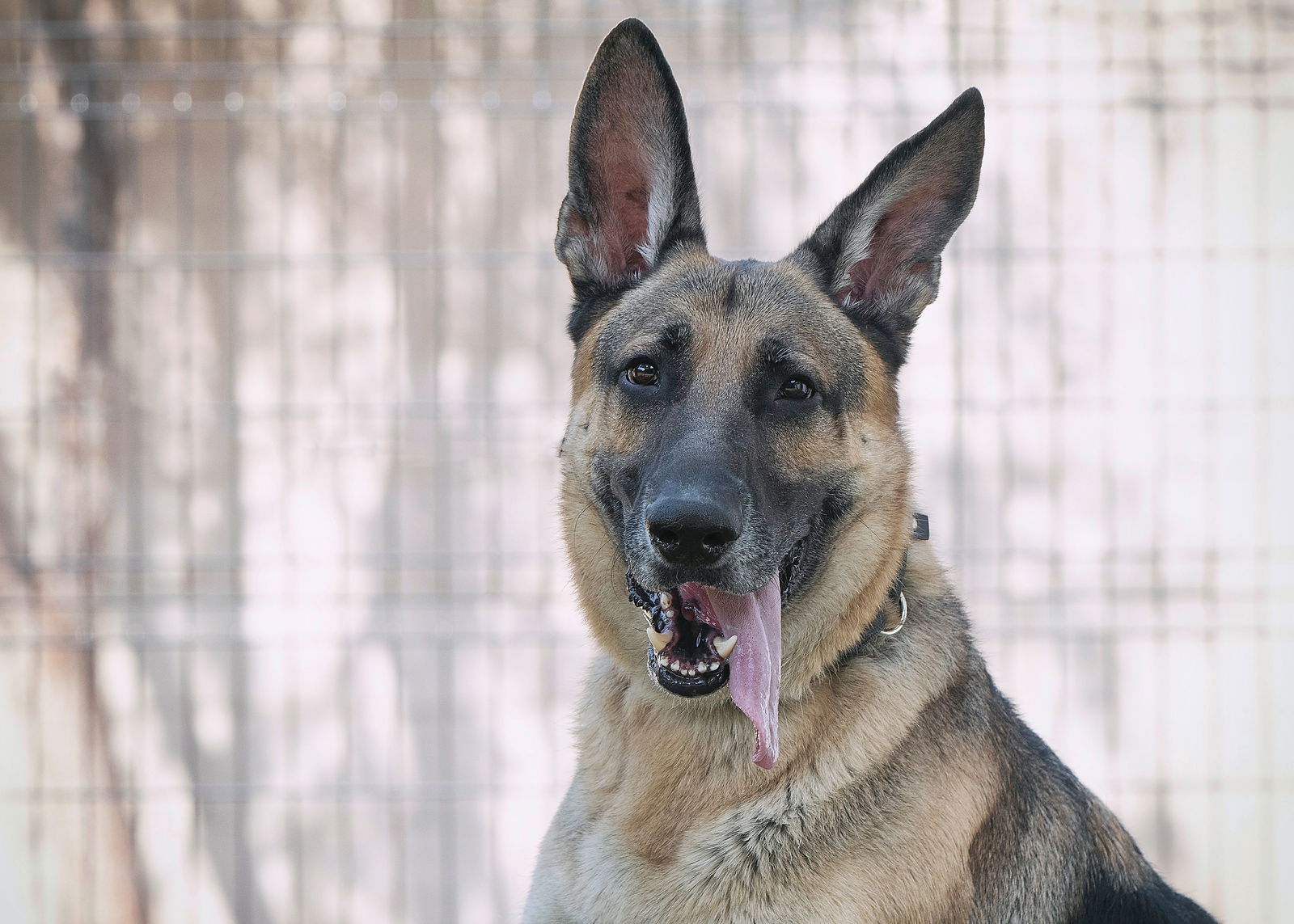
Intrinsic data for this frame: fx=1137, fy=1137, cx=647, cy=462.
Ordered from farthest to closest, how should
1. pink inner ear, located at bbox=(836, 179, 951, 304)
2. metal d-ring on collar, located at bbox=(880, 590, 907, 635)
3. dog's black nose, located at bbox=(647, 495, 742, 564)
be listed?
pink inner ear, located at bbox=(836, 179, 951, 304)
metal d-ring on collar, located at bbox=(880, 590, 907, 635)
dog's black nose, located at bbox=(647, 495, 742, 564)

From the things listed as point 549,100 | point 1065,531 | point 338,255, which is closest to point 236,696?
point 338,255

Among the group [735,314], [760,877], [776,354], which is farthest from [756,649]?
[735,314]

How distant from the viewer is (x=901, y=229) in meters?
2.46

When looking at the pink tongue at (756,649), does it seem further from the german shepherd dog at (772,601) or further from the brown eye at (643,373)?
the brown eye at (643,373)

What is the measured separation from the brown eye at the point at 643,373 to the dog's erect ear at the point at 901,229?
46 cm

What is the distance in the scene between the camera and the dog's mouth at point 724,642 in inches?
78.4

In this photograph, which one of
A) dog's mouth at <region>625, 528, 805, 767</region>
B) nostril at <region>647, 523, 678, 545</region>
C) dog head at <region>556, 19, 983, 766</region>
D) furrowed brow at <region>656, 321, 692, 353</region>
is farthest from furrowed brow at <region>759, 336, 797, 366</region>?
nostril at <region>647, 523, 678, 545</region>

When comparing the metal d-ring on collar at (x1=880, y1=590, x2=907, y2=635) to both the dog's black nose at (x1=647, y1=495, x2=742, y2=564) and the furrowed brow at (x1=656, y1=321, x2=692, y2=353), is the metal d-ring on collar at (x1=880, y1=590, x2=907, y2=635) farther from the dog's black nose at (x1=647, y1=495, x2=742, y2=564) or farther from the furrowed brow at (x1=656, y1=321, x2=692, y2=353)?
the furrowed brow at (x1=656, y1=321, x2=692, y2=353)

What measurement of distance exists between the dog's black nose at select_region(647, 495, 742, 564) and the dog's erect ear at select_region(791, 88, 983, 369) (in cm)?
74

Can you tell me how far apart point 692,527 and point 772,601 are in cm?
26

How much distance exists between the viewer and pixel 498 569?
4.58m

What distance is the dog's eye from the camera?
7.57 ft

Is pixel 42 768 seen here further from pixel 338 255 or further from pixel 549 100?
pixel 549 100

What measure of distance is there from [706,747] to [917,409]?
8.80 feet
